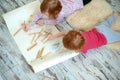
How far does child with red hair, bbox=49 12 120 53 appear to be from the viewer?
1.26 meters

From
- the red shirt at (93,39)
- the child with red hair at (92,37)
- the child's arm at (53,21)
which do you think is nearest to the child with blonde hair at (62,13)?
the child's arm at (53,21)

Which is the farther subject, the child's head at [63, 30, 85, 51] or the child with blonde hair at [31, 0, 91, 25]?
the child with blonde hair at [31, 0, 91, 25]

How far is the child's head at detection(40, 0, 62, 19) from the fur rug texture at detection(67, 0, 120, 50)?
0.17 meters

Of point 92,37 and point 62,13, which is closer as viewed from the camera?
point 92,37

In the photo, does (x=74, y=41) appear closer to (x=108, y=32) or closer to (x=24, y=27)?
(x=108, y=32)

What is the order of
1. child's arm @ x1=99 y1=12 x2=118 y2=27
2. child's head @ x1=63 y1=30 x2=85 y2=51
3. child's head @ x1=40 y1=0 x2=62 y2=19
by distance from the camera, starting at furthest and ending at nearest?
child's arm @ x1=99 y1=12 x2=118 y2=27 < child's head @ x1=40 y1=0 x2=62 y2=19 < child's head @ x1=63 y1=30 x2=85 y2=51

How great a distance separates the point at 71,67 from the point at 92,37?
8.9 inches

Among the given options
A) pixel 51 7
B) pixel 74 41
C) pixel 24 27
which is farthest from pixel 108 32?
pixel 24 27

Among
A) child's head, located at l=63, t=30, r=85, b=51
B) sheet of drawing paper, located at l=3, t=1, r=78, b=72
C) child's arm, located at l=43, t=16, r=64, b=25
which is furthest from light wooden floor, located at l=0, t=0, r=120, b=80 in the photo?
child's arm, located at l=43, t=16, r=64, b=25

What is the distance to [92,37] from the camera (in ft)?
4.47

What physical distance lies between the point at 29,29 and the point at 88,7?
446mm

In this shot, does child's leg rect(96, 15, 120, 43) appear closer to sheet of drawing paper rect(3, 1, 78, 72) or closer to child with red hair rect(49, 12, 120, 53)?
child with red hair rect(49, 12, 120, 53)

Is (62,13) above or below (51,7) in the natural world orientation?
below

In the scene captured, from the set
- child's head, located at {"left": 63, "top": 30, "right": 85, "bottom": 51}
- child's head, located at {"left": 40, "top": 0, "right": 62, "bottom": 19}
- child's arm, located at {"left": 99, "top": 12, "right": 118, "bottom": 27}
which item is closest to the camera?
child's head, located at {"left": 63, "top": 30, "right": 85, "bottom": 51}
